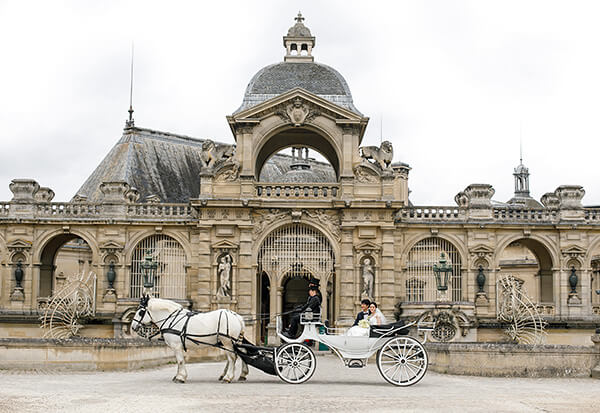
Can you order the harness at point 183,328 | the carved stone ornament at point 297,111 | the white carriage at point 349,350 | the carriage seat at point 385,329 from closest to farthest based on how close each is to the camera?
the white carriage at point 349,350 < the carriage seat at point 385,329 < the harness at point 183,328 < the carved stone ornament at point 297,111

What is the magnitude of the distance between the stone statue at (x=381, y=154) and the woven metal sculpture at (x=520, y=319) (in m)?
6.69

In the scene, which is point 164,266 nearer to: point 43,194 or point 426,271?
point 43,194

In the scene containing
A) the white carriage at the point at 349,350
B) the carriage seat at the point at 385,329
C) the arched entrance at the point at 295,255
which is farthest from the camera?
the arched entrance at the point at 295,255

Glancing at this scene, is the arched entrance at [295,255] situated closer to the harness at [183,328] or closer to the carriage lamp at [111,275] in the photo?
the carriage lamp at [111,275]

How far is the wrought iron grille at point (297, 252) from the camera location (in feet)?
108

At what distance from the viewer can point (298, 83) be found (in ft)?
115

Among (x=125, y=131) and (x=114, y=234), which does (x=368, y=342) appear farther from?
(x=125, y=131)

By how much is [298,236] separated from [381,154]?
15.6ft

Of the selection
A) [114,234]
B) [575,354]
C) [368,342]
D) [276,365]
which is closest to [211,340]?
[276,365]

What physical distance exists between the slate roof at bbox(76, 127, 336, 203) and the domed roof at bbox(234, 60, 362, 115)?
309 inches

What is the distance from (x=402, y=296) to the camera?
3372 centimetres

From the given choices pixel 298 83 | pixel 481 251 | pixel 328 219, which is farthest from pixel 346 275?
pixel 298 83

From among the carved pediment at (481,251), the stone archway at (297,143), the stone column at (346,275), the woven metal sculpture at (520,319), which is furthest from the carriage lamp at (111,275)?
the woven metal sculpture at (520,319)

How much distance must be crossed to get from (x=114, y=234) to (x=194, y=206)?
383 centimetres
